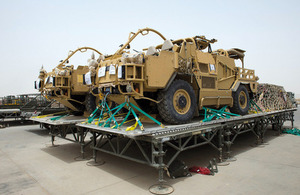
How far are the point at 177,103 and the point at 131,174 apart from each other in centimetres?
205

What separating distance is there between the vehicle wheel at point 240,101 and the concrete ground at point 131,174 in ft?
4.52

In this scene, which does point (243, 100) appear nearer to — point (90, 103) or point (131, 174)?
point (131, 174)

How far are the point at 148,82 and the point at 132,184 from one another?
2207 millimetres

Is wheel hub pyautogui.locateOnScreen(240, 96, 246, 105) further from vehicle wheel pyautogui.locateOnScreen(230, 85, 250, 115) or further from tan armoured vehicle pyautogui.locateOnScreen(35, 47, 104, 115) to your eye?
tan armoured vehicle pyautogui.locateOnScreen(35, 47, 104, 115)

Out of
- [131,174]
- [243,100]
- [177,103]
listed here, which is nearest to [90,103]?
[131,174]

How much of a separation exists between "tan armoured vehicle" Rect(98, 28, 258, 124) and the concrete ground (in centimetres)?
150

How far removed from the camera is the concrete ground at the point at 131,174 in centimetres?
462

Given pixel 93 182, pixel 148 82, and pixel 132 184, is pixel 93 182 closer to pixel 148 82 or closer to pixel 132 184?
pixel 132 184

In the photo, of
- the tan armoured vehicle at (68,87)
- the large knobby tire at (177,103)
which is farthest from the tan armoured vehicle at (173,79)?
the tan armoured vehicle at (68,87)

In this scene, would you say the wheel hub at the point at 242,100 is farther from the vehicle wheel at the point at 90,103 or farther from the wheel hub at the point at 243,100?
the vehicle wheel at the point at 90,103

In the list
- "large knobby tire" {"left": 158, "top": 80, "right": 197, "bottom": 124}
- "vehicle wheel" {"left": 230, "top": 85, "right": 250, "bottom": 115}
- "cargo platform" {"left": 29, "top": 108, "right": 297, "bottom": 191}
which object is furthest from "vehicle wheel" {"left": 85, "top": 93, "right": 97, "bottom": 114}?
"vehicle wheel" {"left": 230, "top": 85, "right": 250, "bottom": 115}

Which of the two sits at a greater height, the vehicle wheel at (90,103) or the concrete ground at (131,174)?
the vehicle wheel at (90,103)

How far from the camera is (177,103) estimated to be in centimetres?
578

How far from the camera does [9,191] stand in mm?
4727
